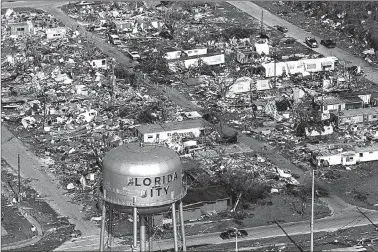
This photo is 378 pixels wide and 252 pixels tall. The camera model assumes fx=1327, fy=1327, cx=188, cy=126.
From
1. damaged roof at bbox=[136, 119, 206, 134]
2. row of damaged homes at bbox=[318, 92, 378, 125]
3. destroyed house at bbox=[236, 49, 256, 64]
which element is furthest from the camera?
destroyed house at bbox=[236, 49, 256, 64]

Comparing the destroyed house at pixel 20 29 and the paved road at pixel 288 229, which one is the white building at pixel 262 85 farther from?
the paved road at pixel 288 229

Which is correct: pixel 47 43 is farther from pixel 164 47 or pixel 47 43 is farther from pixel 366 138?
pixel 366 138

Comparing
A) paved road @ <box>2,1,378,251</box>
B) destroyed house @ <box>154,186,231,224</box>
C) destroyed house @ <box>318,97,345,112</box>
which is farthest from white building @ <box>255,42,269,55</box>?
destroyed house @ <box>154,186,231,224</box>

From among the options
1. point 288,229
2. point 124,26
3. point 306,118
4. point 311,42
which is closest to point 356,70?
point 311,42

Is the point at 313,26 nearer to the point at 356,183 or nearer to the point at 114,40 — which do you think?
the point at 114,40

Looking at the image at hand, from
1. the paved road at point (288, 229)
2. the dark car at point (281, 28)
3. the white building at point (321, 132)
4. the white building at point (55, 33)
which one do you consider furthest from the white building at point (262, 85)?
the paved road at point (288, 229)

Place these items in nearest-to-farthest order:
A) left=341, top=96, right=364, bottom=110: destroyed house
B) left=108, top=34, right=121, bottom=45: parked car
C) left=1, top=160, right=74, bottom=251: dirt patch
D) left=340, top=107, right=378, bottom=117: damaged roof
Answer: left=1, top=160, right=74, bottom=251: dirt patch
left=340, top=107, right=378, bottom=117: damaged roof
left=341, top=96, right=364, bottom=110: destroyed house
left=108, top=34, right=121, bottom=45: parked car

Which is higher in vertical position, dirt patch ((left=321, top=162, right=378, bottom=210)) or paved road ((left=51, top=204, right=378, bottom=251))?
paved road ((left=51, top=204, right=378, bottom=251))

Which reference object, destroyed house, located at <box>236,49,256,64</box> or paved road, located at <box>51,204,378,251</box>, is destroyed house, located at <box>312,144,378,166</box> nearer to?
paved road, located at <box>51,204,378,251</box>
